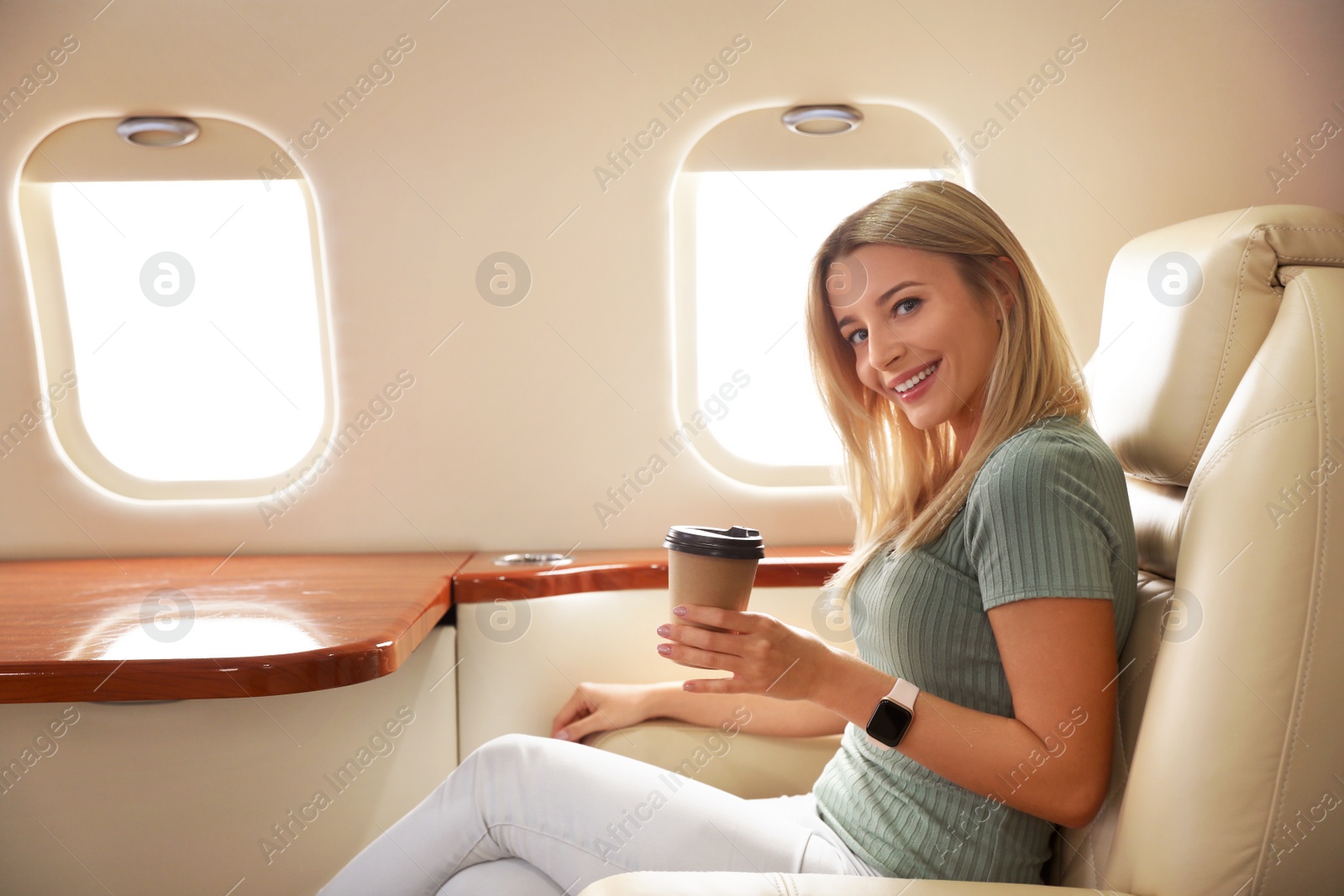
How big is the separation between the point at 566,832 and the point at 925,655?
0.56m

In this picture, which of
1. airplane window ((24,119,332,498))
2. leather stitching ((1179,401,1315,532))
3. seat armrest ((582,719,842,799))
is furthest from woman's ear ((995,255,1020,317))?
airplane window ((24,119,332,498))

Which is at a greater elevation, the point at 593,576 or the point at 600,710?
the point at 593,576

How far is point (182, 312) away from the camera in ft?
7.41

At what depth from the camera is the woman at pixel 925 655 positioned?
1019 mm

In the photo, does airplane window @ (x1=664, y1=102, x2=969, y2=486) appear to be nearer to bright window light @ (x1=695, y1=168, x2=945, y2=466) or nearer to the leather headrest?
bright window light @ (x1=695, y1=168, x2=945, y2=466)

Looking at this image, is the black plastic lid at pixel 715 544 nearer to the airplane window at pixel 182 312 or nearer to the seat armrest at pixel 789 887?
the seat armrest at pixel 789 887

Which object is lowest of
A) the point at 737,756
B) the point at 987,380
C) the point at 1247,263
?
the point at 737,756

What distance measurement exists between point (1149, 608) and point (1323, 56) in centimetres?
173

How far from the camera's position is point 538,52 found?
2.04 metres

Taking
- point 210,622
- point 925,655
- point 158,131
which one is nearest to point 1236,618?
point 925,655

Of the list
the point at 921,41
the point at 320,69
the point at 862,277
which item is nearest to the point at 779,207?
the point at 921,41

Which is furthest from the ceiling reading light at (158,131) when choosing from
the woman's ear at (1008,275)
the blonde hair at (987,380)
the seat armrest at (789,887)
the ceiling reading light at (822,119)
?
the seat armrest at (789,887)

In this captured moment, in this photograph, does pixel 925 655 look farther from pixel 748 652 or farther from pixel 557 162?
pixel 557 162

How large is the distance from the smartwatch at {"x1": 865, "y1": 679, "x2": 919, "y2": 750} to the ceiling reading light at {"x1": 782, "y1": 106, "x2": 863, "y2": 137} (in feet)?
4.65
